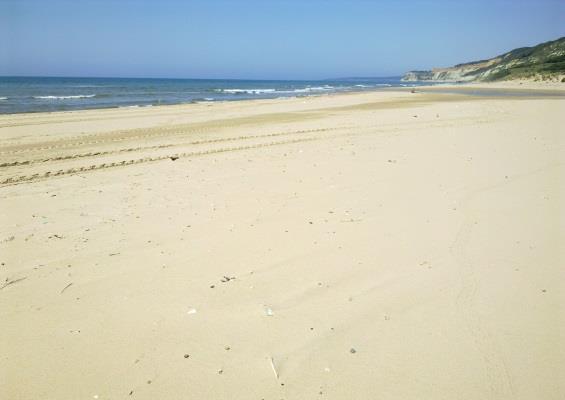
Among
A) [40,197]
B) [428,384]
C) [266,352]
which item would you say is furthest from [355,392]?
[40,197]

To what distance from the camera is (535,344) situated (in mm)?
2604

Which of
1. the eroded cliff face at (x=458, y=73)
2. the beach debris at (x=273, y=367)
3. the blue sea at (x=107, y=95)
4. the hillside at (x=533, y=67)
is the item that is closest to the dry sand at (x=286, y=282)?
the beach debris at (x=273, y=367)

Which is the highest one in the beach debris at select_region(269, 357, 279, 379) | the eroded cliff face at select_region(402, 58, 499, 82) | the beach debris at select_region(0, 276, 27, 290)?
the eroded cliff face at select_region(402, 58, 499, 82)

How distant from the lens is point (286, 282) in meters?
3.38

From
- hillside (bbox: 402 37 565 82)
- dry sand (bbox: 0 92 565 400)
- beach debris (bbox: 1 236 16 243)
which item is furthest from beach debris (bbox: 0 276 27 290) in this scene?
hillside (bbox: 402 37 565 82)

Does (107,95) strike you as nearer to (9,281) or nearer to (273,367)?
(9,281)

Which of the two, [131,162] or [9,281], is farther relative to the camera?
[131,162]

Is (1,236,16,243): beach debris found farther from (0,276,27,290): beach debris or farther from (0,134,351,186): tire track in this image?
(0,134,351,186): tire track

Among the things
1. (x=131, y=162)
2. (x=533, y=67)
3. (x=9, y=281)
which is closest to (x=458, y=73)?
(x=533, y=67)

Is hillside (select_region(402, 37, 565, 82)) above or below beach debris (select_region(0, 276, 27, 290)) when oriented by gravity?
above

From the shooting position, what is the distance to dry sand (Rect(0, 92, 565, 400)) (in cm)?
237

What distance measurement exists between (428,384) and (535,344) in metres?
0.86

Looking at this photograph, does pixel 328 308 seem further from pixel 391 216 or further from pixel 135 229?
pixel 135 229

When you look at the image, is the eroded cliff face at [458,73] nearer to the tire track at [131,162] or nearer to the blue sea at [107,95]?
the blue sea at [107,95]
